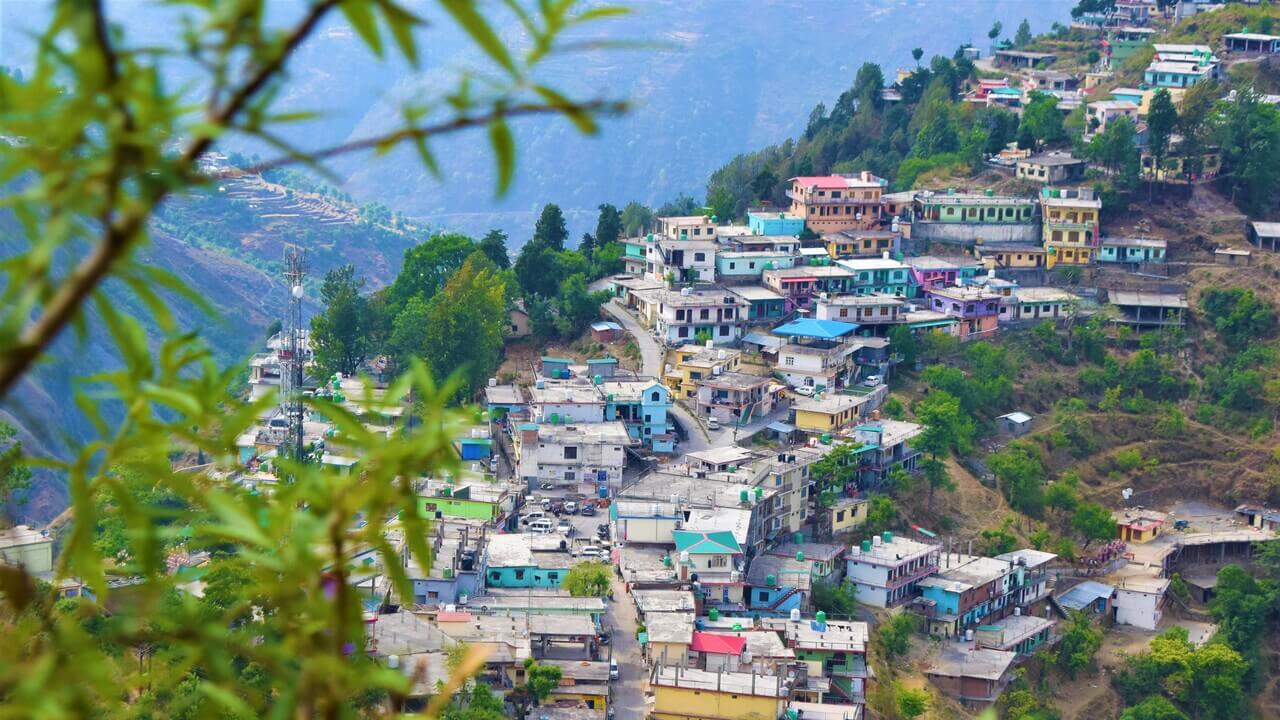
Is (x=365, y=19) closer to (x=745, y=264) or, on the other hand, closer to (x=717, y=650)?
(x=717, y=650)

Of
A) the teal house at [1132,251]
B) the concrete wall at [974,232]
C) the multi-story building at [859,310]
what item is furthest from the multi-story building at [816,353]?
the teal house at [1132,251]

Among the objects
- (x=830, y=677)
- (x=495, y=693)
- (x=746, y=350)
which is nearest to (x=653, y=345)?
(x=746, y=350)

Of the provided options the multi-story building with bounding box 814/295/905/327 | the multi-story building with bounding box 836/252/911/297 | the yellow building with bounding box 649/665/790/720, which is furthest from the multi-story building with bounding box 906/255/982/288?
the yellow building with bounding box 649/665/790/720

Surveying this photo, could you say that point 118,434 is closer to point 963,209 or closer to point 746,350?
point 746,350

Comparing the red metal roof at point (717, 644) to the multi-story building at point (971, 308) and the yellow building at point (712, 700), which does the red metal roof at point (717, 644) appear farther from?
the multi-story building at point (971, 308)

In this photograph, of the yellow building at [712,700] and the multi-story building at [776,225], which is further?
the multi-story building at [776,225]

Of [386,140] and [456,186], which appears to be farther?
[456,186]
